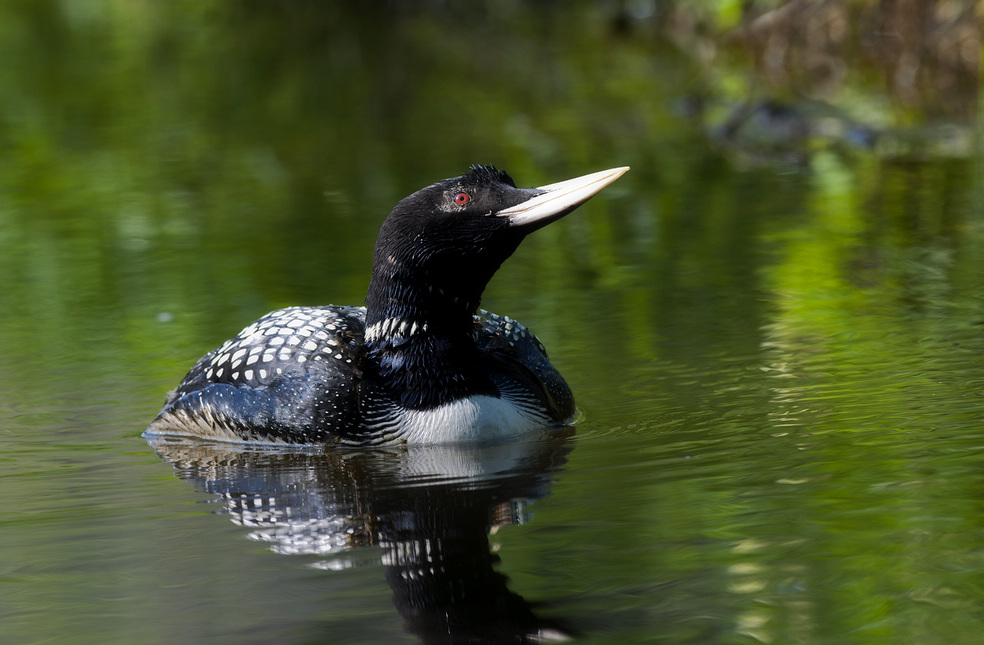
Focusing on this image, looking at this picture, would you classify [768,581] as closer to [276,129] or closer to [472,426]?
[472,426]

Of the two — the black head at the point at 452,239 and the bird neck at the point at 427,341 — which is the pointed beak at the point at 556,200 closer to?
the black head at the point at 452,239

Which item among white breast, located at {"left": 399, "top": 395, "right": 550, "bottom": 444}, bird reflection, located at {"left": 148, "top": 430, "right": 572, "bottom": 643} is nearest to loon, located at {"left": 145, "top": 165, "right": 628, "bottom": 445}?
white breast, located at {"left": 399, "top": 395, "right": 550, "bottom": 444}

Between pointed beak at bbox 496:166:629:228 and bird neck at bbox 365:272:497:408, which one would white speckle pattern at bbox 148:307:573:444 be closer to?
bird neck at bbox 365:272:497:408

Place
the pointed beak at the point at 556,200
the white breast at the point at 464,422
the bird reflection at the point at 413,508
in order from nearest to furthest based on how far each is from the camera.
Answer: the bird reflection at the point at 413,508, the pointed beak at the point at 556,200, the white breast at the point at 464,422

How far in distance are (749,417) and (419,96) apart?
1248cm

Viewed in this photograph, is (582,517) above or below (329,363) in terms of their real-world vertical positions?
below

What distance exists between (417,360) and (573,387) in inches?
36.0

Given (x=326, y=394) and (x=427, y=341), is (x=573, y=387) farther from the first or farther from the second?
(x=326, y=394)

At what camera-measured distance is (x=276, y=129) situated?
49.6ft

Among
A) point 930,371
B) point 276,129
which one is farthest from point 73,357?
point 276,129

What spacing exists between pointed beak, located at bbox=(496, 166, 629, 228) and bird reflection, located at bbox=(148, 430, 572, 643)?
864 millimetres

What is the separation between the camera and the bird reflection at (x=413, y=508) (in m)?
3.50

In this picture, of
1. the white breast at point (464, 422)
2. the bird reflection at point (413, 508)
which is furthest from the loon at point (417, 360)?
the bird reflection at point (413, 508)

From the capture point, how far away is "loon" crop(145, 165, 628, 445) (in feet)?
17.4
